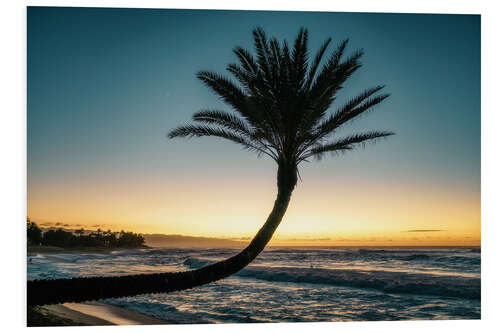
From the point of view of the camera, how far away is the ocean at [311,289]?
8258 mm

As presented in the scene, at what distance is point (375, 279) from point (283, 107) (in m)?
8.52

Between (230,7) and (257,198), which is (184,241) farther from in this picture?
(230,7)

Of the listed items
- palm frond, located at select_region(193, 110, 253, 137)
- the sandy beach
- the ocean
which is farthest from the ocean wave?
palm frond, located at select_region(193, 110, 253, 137)

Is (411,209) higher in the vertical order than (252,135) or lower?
lower

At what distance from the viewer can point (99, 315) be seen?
26.6ft

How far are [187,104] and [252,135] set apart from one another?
1604 millimetres

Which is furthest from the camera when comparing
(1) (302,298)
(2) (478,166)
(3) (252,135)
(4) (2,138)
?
(1) (302,298)

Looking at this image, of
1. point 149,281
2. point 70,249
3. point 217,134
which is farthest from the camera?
point 70,249

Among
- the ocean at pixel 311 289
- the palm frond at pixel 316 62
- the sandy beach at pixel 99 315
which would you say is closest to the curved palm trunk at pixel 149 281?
the palm frond at pixel 316 62

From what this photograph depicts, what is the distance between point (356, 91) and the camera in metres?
7.54

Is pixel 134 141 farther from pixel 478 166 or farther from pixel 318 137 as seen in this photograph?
pixel 478 166

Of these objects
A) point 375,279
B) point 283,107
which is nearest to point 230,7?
point 283,107

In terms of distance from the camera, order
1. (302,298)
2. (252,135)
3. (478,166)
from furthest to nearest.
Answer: (302,298)
(478,166)
(252,135)
